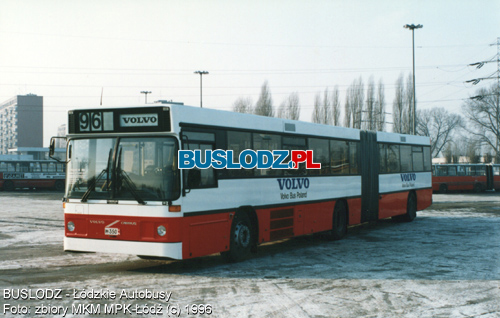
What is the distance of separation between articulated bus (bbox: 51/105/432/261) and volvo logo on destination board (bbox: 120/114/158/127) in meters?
0.02

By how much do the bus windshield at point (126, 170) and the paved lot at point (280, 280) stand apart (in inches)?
57.4

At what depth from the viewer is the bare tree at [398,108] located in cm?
6912

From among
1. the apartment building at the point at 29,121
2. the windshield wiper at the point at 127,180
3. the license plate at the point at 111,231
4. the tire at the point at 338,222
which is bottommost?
the tire at the point at 338,222

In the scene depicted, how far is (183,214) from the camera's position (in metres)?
9.88

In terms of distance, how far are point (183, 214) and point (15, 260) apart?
4.25 metres

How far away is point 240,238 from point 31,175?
42788mm

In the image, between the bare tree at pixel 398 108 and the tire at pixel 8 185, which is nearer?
the tire at pixel 8 185

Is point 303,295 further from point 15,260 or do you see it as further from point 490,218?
point 490,218

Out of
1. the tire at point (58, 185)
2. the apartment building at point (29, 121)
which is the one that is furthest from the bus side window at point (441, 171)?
the apartment building at point (29, 121)

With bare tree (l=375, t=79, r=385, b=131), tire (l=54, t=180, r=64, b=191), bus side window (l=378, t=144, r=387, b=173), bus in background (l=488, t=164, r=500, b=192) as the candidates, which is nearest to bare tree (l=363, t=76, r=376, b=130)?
bare tree (l=375, t=79, r=385, b=131)

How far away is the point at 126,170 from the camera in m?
9.96

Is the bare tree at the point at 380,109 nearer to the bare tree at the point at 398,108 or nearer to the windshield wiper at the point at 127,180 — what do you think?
the bare tree at the point at 398,108

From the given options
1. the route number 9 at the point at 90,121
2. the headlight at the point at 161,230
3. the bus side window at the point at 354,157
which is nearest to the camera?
the headlight at the point at 161,230

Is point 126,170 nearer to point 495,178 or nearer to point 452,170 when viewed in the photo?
point 452,170
